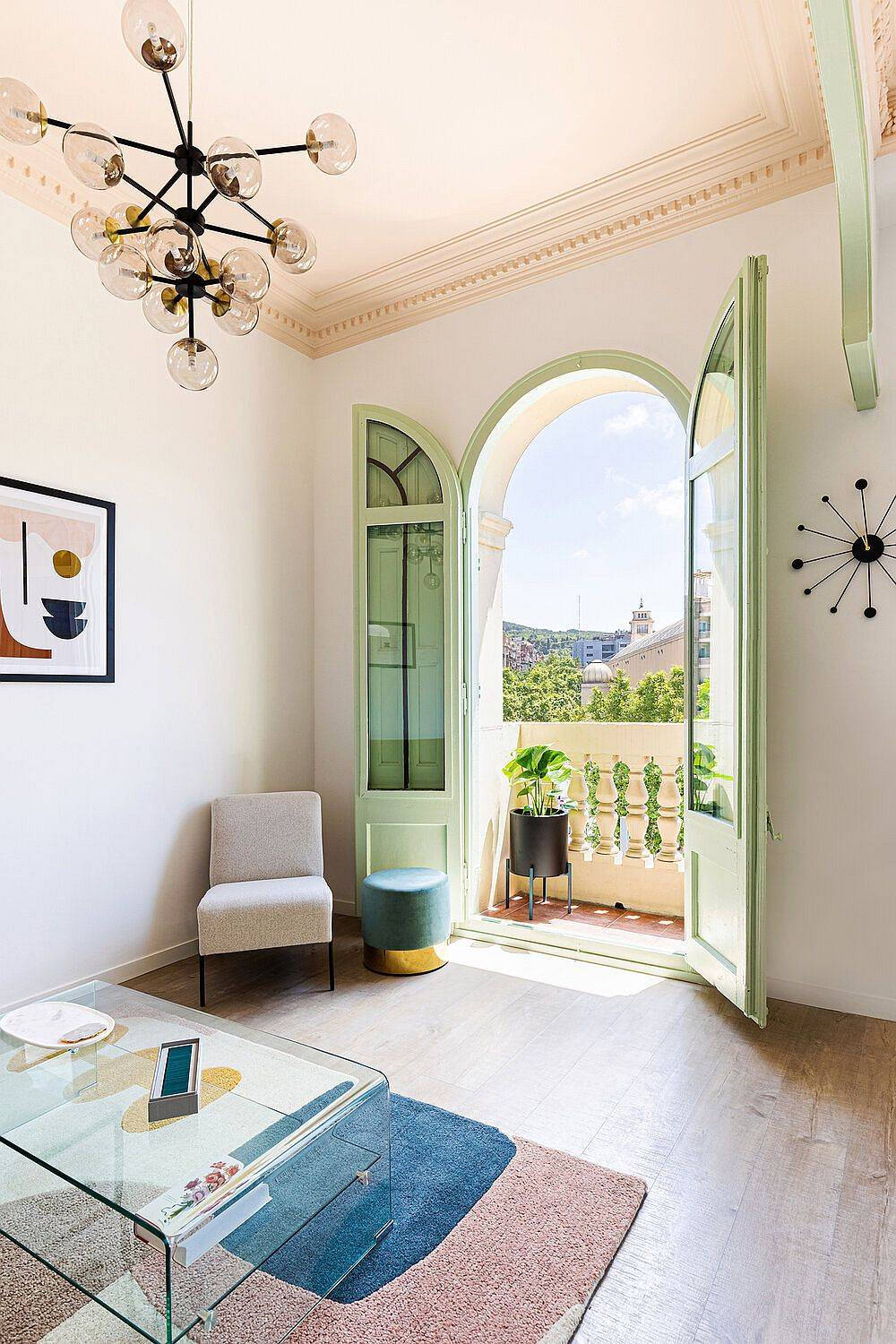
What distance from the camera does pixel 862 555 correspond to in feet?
9.84

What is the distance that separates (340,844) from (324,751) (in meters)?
0.51

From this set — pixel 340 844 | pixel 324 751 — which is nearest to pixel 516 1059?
pixel 340 844

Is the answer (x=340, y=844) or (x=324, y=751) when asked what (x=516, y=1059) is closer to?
(x=340, y=844)

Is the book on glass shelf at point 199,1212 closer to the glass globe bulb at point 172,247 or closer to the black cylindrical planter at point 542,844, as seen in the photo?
the glass globe bulb at point 172,247

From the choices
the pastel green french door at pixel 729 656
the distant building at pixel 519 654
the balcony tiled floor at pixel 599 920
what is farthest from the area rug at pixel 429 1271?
the distant building at pixel 519 654

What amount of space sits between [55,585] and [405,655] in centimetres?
162

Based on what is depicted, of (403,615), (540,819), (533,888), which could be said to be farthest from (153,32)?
(533,888)

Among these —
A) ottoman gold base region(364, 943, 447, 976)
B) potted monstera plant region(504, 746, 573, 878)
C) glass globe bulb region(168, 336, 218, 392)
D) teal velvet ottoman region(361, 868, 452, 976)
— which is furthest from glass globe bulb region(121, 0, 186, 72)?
potted monstera plant region(504, 746, 573, 878)

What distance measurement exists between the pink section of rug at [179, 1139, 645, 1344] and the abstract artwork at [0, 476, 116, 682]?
225 cm

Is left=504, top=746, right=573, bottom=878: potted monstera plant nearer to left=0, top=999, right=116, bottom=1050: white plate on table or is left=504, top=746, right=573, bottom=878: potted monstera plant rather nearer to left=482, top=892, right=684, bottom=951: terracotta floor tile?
left=482, top=892, right=684, bottom=951: terracotta floor tile

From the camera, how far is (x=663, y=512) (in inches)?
196

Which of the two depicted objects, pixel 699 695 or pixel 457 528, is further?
pixel 457 528

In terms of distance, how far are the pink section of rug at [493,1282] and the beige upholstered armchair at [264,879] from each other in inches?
56.8

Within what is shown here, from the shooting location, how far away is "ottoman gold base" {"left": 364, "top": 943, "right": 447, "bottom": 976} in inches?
137
